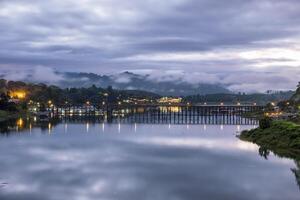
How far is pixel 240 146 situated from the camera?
201 feet

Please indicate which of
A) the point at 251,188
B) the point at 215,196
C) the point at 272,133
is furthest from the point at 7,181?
the point at 272,133

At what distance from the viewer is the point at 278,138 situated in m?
59.2

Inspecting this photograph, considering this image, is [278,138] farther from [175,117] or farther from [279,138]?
[175,117]

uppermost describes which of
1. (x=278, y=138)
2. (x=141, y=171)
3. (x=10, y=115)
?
(x=10, y=115)

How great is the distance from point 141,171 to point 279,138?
23306mm

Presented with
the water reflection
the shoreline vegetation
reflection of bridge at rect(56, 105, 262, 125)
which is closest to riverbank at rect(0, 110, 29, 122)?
reflection of bridge at rect(56, 105, 262, 125)

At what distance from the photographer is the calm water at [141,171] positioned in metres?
32.5

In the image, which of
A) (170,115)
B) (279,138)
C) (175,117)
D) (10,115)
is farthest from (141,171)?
(175,117)

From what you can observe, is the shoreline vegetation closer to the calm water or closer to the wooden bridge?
the calm water

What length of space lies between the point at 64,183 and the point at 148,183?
5928mm

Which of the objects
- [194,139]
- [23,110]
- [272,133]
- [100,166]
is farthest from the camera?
[23,110]

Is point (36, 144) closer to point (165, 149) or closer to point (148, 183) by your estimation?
point (165, 149)

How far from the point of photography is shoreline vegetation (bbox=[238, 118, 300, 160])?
52.8 metres

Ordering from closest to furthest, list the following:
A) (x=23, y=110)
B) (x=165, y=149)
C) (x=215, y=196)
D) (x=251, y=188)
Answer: (x=215, y=196)
(x=251, y=188)
(x=165, y=149)
(x=23, y=110)
